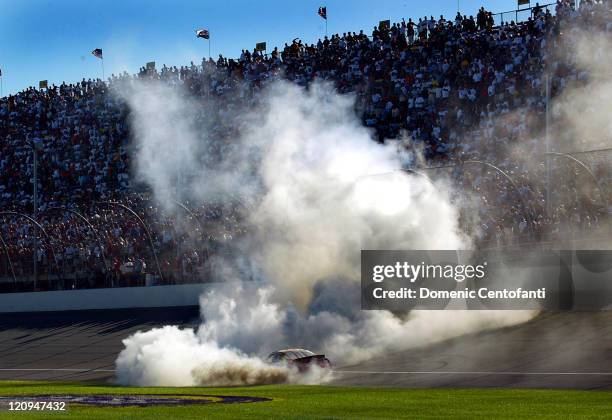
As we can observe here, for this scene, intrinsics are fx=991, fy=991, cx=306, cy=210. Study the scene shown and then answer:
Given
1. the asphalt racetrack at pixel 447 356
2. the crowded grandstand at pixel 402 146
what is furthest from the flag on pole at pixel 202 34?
the asphalt racetrack at pixel 447 356

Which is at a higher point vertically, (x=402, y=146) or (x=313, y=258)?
(x=402, y=146)

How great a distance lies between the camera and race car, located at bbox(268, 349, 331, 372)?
88.4ft

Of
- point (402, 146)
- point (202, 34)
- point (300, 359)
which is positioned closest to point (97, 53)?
point (202, 34)

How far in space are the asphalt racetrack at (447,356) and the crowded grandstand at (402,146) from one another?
11.1 feet

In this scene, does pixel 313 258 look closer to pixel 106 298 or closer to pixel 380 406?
pixel 106 298

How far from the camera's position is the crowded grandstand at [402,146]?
111 feet

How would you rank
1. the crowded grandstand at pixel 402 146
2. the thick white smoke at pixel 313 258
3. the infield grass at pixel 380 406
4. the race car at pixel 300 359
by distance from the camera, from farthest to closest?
the crowded grandstand at pixel 402 146, the thick white smoke at pixel 313 258, the race car at pixel 300 359, the infield grass at pixel 380 406

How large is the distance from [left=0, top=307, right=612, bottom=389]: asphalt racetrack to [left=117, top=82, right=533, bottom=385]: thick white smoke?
1.12 metres

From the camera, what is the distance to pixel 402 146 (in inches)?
→ 1608

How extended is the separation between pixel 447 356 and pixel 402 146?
13934 millimetres

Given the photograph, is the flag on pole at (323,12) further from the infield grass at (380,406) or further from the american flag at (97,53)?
the infield grass at (380,406)

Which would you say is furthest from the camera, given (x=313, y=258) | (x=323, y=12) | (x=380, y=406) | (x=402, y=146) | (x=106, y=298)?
(x=323, y=12)

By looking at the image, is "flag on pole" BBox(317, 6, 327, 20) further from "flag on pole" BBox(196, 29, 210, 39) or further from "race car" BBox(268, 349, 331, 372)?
"race car" BBox(268, 349, 331, 372)

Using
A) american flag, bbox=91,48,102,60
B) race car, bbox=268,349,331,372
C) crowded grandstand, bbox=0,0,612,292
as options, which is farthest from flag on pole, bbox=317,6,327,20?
race car, bbox=268,349,331,372
